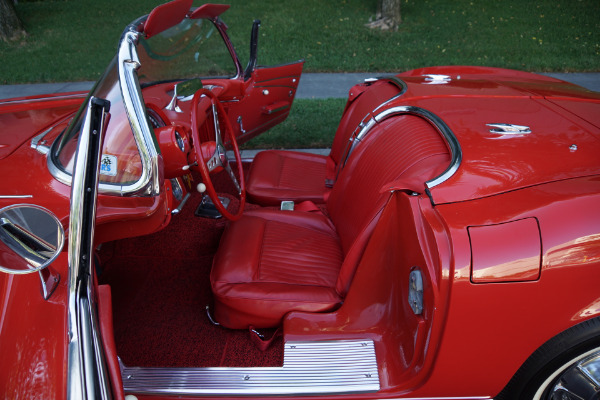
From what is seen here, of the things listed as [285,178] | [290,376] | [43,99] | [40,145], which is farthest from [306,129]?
[290,376]

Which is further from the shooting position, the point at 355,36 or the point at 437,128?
the point at 355,36

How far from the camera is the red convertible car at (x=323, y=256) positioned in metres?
1.41

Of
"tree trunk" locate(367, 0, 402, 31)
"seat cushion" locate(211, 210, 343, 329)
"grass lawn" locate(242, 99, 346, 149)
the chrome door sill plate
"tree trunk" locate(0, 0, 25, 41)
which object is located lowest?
"grass lawn" locate(242, 99, 346, 149)

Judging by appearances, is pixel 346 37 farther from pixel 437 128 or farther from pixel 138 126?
pixel 138 126

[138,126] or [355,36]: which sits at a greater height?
[138,126]

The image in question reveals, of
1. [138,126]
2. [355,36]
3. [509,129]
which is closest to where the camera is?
[138,126]

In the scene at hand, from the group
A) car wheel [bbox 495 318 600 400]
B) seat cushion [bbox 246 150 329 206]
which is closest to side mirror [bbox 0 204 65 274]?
car wheel [bbox 495 318 600 400]

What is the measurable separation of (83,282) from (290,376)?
0.84 meters

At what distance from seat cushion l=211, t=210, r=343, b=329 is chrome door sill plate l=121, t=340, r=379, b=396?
193 mm

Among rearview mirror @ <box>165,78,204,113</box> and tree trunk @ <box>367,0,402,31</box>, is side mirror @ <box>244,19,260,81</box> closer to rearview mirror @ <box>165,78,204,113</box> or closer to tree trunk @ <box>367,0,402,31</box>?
rearview mirror @ <box>165,78,204,113</box>

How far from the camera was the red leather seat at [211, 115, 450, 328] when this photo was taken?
1.91 metres

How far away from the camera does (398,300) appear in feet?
5.90

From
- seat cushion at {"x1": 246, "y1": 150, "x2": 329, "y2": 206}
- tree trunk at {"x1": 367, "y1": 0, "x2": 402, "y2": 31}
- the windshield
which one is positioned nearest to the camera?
the windshield

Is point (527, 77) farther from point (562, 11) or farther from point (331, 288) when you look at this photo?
A: point (562, 11)
